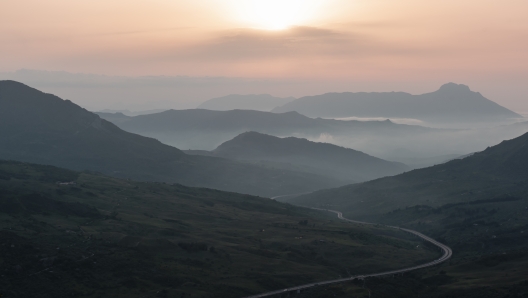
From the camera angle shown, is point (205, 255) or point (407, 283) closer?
point (407, 283)

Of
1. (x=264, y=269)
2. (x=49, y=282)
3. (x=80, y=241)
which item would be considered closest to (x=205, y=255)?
(x=264, y=269)

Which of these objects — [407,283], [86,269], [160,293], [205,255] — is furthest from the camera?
[205,255]

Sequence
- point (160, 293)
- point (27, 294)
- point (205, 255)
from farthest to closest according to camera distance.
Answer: point (205, 255), point (160, 293), point (27, 294)

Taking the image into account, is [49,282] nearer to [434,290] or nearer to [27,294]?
[27,294]

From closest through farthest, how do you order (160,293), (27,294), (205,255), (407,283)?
(27,294) < (160,293) < (407,283) < (205,255)

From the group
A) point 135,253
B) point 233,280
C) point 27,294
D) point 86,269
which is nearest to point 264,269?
point 233,280

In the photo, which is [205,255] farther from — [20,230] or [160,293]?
[20,230]

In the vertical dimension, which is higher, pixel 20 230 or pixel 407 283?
pixel 20 230

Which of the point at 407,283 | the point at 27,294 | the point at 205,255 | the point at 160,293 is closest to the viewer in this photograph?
the point at 27,294

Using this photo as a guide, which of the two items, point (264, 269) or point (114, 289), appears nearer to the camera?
point (114, 289)
